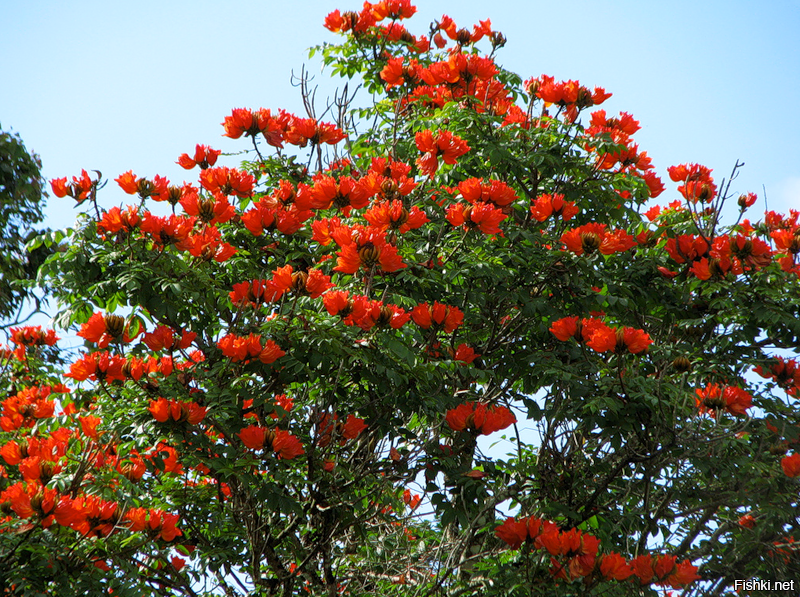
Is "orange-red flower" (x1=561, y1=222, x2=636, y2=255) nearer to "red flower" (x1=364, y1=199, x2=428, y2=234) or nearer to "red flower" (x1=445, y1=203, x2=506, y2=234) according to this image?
"red flower" (x1=445, y1=203, x2=506, y2=234)

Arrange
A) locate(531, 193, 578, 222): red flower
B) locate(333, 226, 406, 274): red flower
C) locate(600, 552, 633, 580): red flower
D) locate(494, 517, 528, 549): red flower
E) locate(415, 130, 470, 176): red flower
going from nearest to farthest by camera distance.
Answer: locate(333, 226, 406, 274): red flower
locate(600, 552, 633, 580): red flower
locate(494, 517, 528, 549): red flower
locate(415, 130, 470, 176): red flower
locate(531, 193, 578, 222): red flower

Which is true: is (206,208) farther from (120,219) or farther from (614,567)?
(614,567)

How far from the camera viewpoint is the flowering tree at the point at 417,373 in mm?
3135

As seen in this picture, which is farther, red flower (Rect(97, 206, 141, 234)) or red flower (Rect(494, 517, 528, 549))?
red flower (Rect(494, 517, 528, 549))

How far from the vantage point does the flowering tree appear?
123 inches

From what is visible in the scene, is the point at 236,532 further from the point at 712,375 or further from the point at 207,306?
the point at 712,375

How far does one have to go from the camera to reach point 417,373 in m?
3.21

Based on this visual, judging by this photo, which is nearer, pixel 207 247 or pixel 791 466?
pixel 207 247

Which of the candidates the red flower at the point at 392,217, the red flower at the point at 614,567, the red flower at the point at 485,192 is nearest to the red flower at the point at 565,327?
the red flower at the point at 485,192

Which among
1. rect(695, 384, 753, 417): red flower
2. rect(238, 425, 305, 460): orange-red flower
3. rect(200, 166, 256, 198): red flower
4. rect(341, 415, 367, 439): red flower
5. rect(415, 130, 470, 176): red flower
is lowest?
rect(238, 425, 305, 460): orange-red flower

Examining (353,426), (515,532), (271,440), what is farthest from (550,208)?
(271,440)

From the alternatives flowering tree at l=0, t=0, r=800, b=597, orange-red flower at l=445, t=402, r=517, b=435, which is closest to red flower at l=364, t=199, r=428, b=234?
flowering tree at l=0, t=0, r=800, b=597

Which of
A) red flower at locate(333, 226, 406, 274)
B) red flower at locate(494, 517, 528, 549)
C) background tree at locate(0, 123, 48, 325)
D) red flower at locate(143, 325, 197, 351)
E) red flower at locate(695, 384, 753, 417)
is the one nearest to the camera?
red flower at locate(333, 226, 406, 274)

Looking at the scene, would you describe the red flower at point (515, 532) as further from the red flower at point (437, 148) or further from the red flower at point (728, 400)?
the red flower at point (437, 148)
